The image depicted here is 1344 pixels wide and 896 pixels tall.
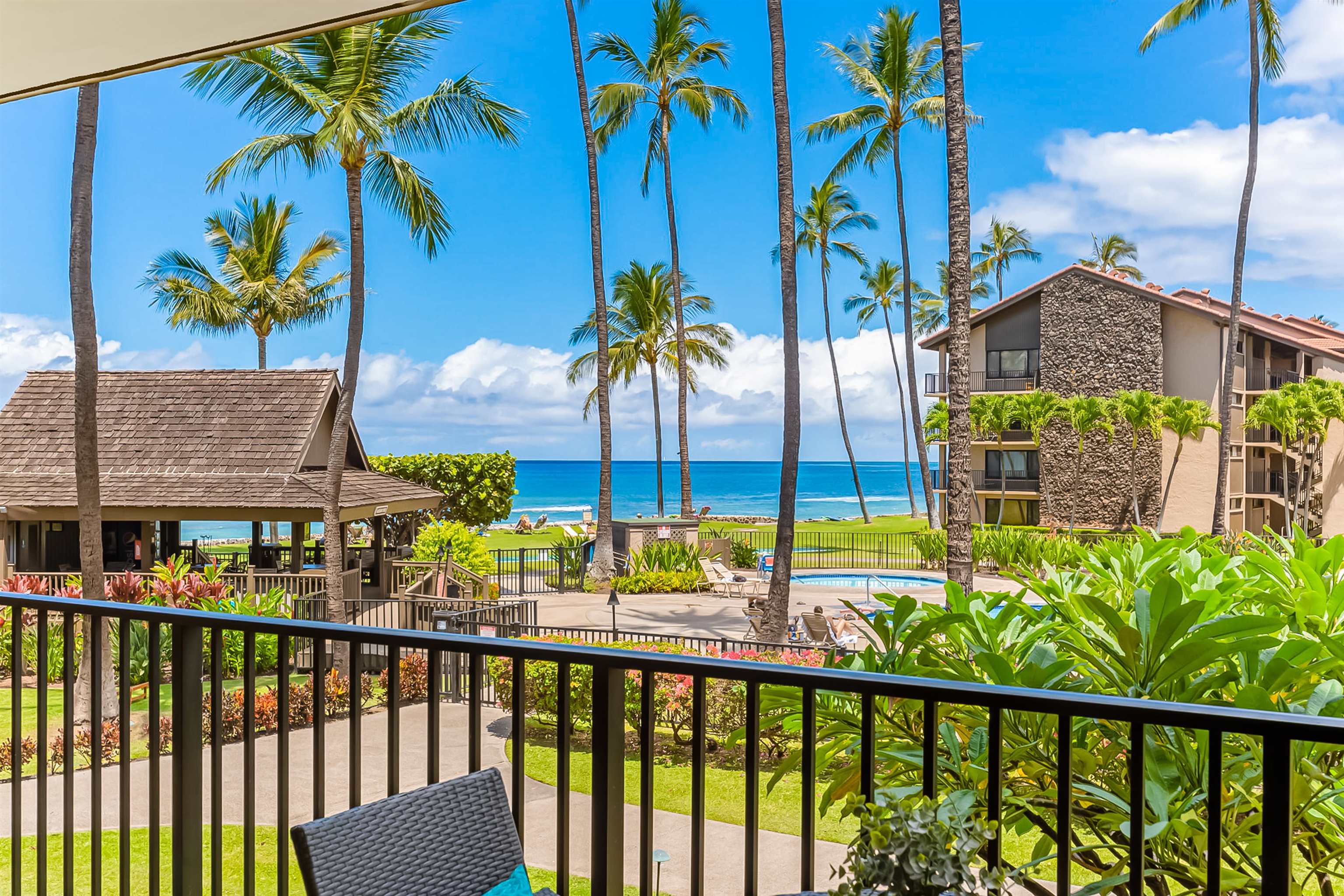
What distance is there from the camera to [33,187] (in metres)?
48.0

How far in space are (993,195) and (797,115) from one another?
617 inches

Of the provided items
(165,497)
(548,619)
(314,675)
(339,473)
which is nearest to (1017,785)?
(314,675)

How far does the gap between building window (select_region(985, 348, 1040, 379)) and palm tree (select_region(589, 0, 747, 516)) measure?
34.9 feet

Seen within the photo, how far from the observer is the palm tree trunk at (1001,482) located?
27641mm

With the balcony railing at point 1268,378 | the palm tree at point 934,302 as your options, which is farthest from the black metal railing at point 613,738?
the palm tree at point 934,302

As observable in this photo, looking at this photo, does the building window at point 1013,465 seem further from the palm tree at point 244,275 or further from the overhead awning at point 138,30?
the overhead awning at point 138,30

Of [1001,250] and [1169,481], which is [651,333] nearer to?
[1169,481]

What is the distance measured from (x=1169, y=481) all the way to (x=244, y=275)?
98.5ft

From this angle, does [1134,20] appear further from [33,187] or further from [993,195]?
[33,187]

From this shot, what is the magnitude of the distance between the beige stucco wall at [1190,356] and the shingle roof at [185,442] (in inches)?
921

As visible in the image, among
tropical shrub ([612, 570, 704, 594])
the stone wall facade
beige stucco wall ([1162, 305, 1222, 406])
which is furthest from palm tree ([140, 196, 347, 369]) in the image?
beige stucco wall ([1162, 305, 1222, 406])

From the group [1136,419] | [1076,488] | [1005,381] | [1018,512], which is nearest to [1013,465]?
[1018,512]

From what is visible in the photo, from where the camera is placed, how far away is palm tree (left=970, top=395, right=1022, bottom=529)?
88.6 ft

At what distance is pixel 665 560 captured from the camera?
18.6 m
